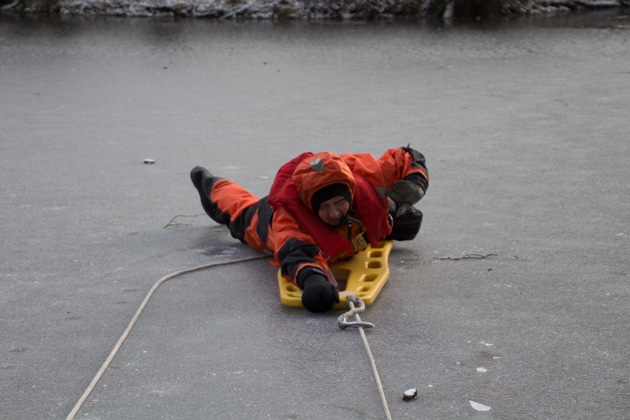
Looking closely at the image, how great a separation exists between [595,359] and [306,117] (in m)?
5.32

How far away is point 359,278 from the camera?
4.23m

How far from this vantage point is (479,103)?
29.6 ft

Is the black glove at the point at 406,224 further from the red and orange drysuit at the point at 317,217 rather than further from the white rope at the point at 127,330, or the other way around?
the white rope at the point at 127,330

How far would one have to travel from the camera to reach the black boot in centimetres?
509

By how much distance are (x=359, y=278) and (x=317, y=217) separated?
295 millimetres

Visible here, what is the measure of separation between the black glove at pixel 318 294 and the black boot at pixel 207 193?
1229 mm

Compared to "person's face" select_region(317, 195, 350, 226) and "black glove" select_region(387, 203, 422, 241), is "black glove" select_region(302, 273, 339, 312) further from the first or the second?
"black glove" select_region(387, 203, 422, 241)

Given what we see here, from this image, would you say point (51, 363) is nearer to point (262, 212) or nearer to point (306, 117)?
point (262, 212)

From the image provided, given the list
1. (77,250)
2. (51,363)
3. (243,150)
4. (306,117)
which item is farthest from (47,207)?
(306,117)

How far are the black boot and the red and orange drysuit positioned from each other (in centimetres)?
33

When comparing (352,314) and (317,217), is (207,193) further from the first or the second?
(352,314)

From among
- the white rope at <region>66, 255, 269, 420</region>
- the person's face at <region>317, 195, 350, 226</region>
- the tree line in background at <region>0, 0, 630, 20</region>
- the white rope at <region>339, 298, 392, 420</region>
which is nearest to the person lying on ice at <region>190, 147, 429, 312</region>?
the person's face at <region>317, 195, 350, 226</region>

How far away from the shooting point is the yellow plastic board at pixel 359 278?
3.99 meters

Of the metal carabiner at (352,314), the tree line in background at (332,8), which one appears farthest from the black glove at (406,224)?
the tree line in background at (332,8)
